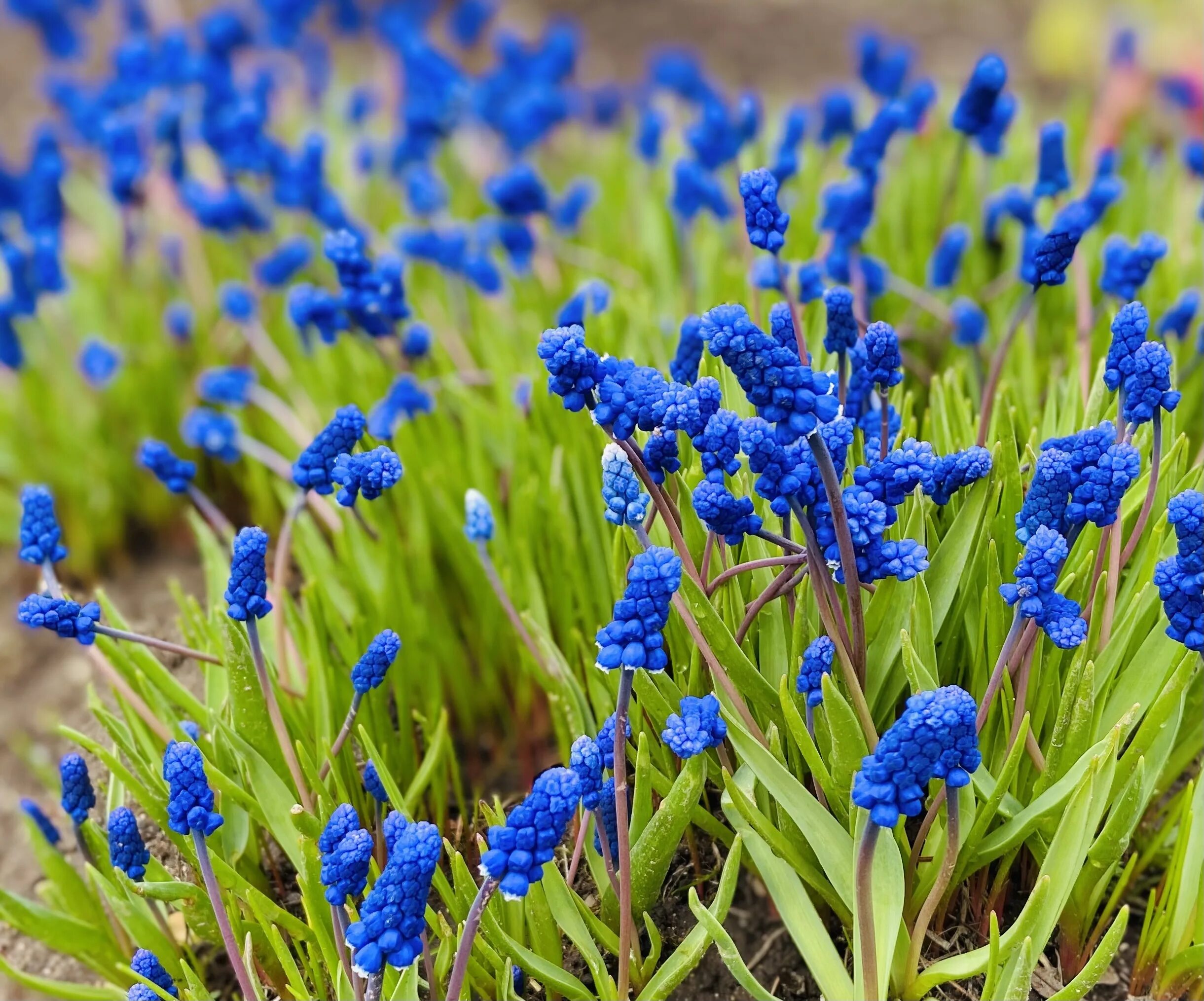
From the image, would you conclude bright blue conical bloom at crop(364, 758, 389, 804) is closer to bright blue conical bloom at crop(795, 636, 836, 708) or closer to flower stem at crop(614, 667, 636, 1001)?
flower stem at crop(614, 667, 636, 1001)

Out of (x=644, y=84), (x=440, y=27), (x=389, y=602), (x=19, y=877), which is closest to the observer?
(x=389, y=602)

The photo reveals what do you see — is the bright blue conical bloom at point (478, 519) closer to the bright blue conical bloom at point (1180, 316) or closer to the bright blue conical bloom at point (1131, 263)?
the bright blue conical bloom at point (1131, 263)

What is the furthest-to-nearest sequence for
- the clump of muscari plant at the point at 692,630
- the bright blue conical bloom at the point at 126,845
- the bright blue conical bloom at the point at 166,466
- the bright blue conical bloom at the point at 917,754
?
the bright blue conical bloom at the point at 166,466 < the bright blue conical bloom at the point at 126,845 < the clump of muscari plant at the point at 692,630 < the bright blue conical bloom at the point at 917,754

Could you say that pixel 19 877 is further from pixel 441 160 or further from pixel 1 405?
pixel 441 160

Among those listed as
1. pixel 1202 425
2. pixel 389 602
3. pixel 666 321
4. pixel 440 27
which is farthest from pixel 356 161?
pixel 440 27

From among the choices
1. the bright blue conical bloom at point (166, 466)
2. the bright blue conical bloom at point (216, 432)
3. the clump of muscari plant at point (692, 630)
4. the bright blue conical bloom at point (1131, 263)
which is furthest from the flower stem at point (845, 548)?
the bright blue conical bloom at point (216, 432)

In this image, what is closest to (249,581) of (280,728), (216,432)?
(280,728)

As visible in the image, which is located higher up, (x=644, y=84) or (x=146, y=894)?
(x=644, y=84)

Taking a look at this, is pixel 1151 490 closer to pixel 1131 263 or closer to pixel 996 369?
pixel 996 369
